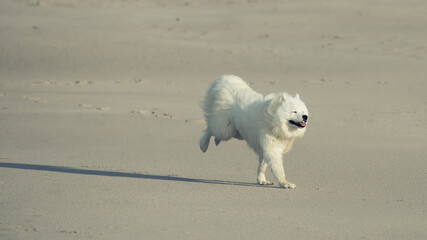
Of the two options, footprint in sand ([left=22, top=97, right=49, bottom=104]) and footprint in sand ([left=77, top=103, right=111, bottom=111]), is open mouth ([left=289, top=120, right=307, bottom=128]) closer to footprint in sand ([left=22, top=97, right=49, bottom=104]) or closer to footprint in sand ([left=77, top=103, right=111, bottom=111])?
footprint in sand ([left=77, top=103, right=111, bottom=111])

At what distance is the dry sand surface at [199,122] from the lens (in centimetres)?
719

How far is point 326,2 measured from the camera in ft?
113

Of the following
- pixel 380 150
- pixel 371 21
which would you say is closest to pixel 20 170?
pixel 380 150

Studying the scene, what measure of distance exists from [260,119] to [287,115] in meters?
0.37

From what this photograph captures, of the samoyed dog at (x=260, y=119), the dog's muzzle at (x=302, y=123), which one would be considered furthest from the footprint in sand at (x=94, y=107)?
the dog's muzzle at (x=302, y=123)

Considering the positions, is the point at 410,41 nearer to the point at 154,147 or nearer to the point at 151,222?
the point at 154,147

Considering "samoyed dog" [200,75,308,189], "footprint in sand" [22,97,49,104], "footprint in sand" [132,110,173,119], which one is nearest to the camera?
"samoyed dog" [200,75,308,189]

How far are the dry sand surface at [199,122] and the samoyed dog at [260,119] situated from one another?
0.43 m

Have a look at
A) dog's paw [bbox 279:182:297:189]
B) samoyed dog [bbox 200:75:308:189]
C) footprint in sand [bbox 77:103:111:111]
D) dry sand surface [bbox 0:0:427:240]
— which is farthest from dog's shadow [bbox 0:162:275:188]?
footprint in sand [bbox 77:103:111:111]

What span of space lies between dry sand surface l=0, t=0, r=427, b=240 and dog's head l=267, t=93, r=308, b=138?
691 millimetres

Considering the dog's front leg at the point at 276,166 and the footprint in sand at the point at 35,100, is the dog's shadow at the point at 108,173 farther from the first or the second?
the footprint in sand at the point at 35,100

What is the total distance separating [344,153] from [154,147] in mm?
2921

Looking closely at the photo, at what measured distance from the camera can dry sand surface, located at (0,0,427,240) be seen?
7188 mm

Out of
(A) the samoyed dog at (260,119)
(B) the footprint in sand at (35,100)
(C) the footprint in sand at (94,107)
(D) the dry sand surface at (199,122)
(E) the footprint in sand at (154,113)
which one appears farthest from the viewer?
(B) the footprint in sand at (35,100)
